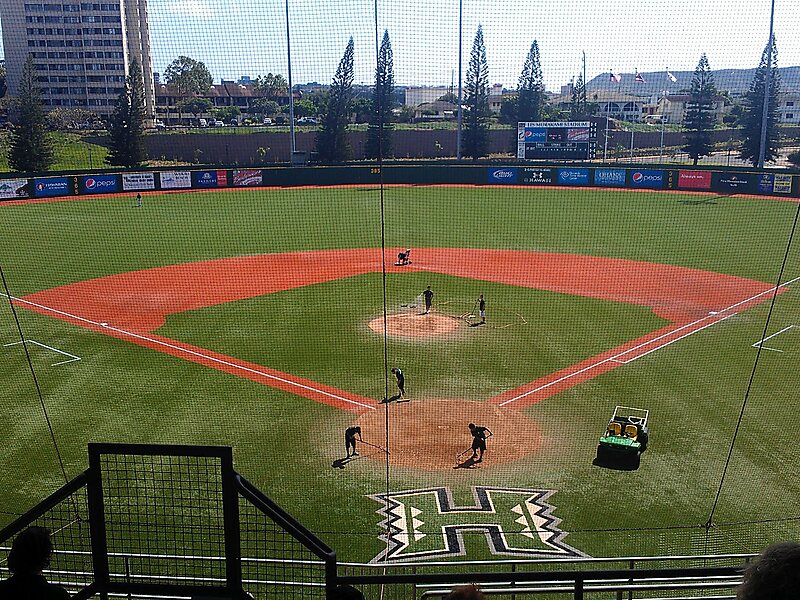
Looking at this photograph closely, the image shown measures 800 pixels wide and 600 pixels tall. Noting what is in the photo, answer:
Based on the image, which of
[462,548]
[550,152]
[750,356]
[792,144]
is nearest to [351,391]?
[462,548]

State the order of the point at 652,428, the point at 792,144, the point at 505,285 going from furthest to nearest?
the point at 792,144 < the point at 505,285 < the point at 652,428

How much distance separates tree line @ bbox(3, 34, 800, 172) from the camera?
42344 mm

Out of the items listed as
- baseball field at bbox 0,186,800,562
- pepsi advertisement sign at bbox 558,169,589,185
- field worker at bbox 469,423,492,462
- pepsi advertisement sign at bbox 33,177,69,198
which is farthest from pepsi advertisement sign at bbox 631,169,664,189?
field worker at bbox 469,423,492,462

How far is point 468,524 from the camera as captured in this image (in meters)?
10.6

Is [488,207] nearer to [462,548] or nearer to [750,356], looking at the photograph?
[750,356]

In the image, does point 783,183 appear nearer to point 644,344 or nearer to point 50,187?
point 644,344

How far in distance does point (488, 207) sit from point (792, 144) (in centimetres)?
2830

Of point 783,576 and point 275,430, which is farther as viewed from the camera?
point 275,430

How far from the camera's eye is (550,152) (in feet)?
145

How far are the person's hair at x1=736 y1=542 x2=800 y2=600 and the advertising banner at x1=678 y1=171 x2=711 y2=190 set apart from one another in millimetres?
43216

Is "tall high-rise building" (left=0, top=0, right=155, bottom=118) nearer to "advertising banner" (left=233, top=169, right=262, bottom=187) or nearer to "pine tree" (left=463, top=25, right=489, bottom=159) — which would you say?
"advertising banner" (left=233, top=169, right=262, bottom=187)

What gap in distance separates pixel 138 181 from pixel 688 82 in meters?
33.8

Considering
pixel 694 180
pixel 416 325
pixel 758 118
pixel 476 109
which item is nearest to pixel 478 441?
pixel 416 325

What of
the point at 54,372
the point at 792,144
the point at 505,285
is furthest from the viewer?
the point at 792,144
